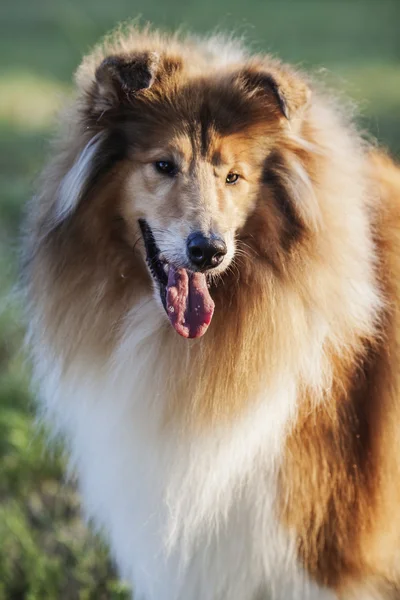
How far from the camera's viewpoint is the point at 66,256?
3094 mm

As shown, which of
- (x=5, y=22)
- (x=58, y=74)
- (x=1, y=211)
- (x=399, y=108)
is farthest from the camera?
(x=5, y=22)

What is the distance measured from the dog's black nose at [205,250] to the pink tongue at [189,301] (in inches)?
5.1

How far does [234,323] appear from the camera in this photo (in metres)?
3.04

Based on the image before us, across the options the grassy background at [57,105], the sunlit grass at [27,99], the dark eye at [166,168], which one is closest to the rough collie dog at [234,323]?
the dark eye at [166,168]

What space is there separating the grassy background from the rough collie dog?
→ 2.16 feet

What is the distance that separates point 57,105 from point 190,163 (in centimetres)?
110

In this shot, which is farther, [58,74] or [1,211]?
[58,74]

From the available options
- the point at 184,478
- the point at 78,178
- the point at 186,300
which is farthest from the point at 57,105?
the point at 184,478

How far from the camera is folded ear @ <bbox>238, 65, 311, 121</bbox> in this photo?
288cm

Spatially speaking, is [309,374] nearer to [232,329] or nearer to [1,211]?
[232,329]

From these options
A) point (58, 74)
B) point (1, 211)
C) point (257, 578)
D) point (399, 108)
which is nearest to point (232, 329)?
point (257, 578)

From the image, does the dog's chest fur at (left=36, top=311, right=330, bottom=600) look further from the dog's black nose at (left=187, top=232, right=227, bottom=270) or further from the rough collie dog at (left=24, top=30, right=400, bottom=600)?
the dog's black nose at (left=187, top=232, right=227, bottom=270)

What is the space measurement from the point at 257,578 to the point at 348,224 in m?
1.26

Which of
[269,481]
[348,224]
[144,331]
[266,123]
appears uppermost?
[266,123]
